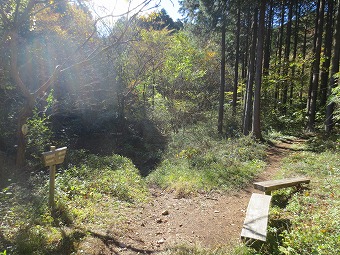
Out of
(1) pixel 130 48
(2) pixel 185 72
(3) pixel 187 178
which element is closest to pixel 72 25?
(1) pixel 130 48

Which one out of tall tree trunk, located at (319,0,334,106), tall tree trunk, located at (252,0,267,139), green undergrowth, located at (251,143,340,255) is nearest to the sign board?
green undergrowth, located at (251,143,340,255)

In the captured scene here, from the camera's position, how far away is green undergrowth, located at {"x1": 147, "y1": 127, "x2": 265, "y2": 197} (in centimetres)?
716

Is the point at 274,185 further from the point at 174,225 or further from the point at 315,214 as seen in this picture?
the point at 174,225

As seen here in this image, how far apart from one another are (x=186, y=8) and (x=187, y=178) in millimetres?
11065

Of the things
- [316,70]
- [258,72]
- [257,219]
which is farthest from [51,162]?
[316,70]

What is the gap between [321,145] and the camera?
1045 cm

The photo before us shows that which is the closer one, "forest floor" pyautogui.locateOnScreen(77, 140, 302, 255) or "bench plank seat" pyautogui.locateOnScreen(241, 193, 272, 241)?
"bench plank seat" pyautogui.locateOnScreen(241, 193, 272, 241)

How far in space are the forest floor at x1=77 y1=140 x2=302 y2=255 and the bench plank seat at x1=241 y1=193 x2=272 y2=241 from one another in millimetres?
358

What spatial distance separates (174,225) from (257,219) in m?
1.76

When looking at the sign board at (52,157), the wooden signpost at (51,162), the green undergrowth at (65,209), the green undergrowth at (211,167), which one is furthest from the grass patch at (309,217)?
the sign board at (52,157)

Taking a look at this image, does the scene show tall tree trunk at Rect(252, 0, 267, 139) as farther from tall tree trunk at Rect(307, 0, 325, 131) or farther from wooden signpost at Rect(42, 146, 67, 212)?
wooden signpost at Rect(42, 146, 67, 212)

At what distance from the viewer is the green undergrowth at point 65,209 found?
141 inches

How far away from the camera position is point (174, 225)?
5.09 metres

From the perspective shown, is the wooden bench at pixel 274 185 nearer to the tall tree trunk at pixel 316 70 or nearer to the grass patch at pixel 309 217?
the grass patch at pixel 309 217
